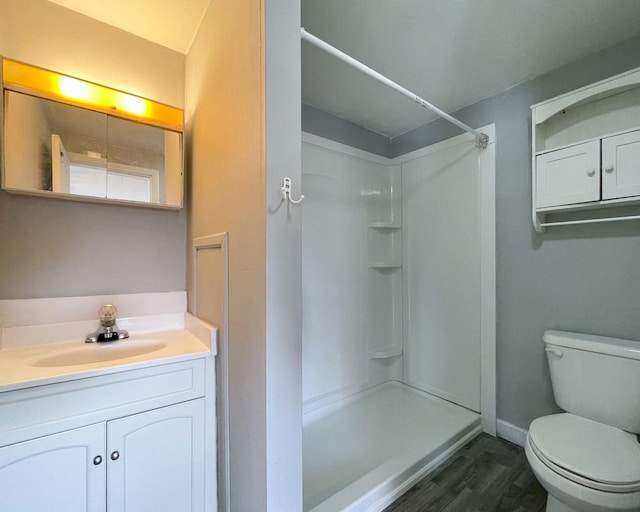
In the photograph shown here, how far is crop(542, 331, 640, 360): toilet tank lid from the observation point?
50.9 inches

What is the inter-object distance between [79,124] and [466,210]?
2.30 m

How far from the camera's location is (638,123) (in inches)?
54.5

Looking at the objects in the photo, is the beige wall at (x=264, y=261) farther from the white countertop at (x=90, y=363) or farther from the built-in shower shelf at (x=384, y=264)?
the built-in shower shelf at (x=384, y=264)

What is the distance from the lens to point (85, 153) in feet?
4.27

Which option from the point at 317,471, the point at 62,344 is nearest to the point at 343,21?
the point at 62,344

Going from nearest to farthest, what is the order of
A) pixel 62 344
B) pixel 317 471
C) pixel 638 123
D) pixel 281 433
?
1. pixel 281 433
2. pixel 62 344
3. pixel 638 123
4. pixel 317 471

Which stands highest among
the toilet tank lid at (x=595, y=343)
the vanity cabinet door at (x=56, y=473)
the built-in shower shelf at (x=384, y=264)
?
the built-in shower shelf at (x=384, y=264)

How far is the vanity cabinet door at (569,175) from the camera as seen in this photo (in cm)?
142

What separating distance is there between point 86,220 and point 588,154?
2488 millimetres

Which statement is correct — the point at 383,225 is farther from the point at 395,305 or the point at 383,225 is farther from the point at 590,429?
the point at 590,429

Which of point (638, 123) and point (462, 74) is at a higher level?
point (462, 74)

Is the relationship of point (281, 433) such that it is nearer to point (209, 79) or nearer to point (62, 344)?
point (62, 344)

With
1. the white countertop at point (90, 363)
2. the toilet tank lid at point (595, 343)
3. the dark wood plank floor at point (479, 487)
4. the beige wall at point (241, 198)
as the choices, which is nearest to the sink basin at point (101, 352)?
the white countertop at point (90, 363)

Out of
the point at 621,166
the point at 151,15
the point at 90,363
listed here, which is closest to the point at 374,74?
the point at 151,15
